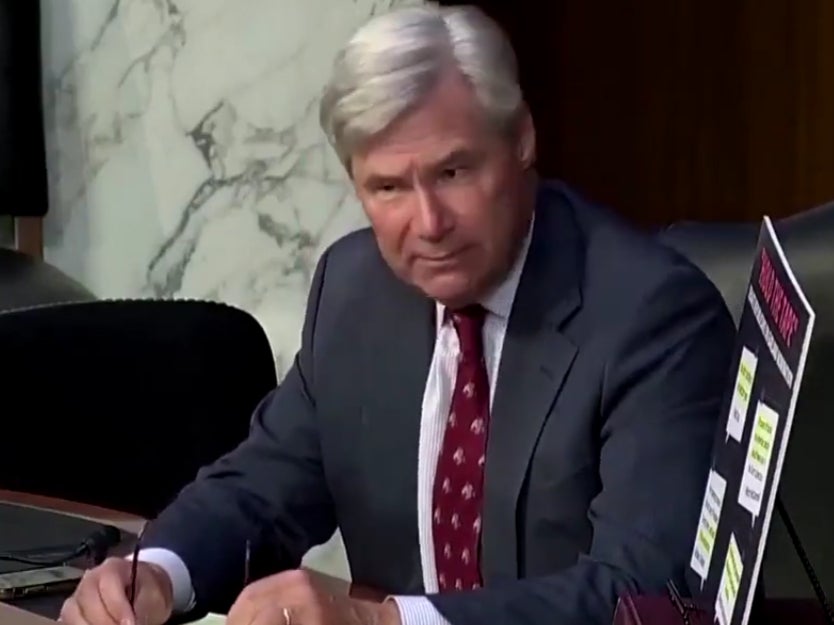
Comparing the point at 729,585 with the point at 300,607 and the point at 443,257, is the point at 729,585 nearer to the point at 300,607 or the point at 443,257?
the point at 300,607

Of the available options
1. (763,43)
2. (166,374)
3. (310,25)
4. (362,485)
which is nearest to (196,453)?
(166,374)

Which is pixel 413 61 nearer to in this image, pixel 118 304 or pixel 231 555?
pixel 231 555

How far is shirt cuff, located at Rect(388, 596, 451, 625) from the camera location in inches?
50.9

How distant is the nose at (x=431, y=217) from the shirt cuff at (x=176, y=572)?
1.37 feet

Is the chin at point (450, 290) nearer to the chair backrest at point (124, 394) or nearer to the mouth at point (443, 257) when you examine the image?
the mouth at point (443, 257)

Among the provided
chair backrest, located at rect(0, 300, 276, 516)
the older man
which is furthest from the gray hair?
chair backrest, located at rect(0, 300, 276, 516)

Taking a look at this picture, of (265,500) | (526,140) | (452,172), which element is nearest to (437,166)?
(452,172)

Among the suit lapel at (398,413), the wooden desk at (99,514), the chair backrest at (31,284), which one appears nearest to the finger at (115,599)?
Result: the wooden desk at (99,514)

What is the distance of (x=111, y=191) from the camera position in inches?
130

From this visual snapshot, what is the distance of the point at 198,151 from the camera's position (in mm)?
3150

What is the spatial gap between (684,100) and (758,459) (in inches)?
90.3

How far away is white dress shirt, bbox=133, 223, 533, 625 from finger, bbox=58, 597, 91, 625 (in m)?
0.19

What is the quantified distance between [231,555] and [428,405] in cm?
27

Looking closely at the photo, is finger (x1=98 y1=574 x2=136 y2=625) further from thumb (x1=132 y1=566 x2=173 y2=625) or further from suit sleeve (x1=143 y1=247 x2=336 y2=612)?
suit sleeve (x1=143 y1=247 x2=336 y2=612)
